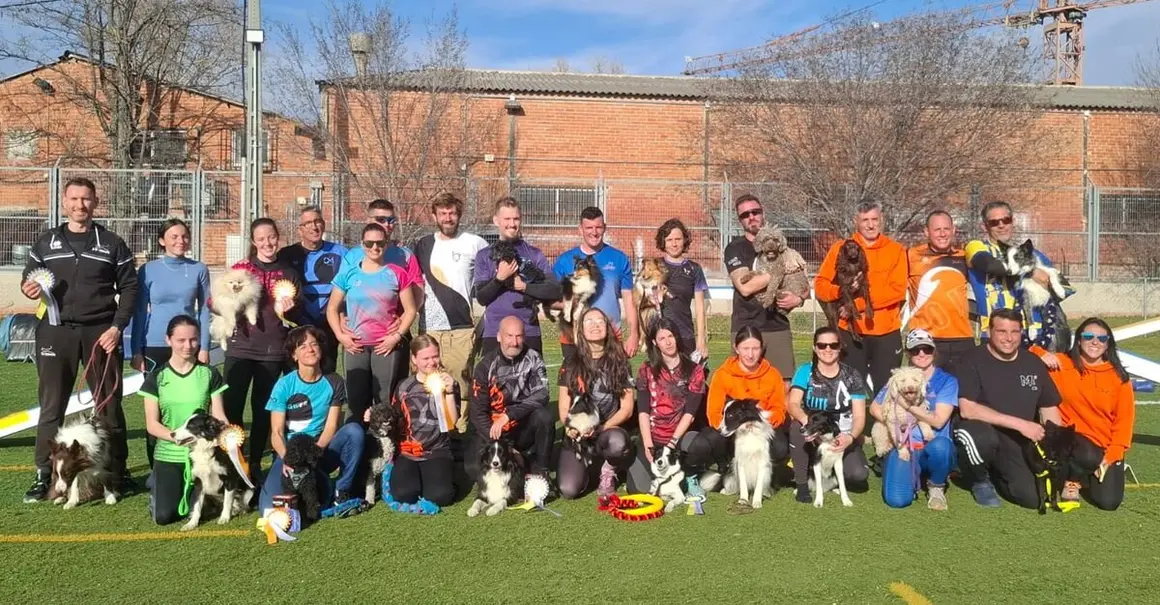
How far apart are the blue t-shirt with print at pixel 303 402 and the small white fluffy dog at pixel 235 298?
60 cm

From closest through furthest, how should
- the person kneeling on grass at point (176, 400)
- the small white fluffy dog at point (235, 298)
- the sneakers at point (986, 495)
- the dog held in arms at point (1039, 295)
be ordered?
1. the person kneeling on grass at point (176, 400)
2. the sneakers at point (986, 495)
3. the small white fluffy dog at point (235, 298)
4. the dog held in arms at point (1039, 295)

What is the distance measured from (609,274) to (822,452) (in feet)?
5.83

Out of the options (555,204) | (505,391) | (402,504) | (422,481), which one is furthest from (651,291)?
(555,204)

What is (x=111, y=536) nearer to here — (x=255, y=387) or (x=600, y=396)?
(x=255, y=387)

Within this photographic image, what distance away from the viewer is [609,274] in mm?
6223

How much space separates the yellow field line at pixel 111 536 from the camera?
474 centimetres

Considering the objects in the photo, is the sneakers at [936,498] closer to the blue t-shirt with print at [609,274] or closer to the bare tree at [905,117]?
the blue t-shirt with print at [609,274]

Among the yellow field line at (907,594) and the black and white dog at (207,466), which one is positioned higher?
the black and white dog at (207,466)

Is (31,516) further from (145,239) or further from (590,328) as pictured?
(145,239)

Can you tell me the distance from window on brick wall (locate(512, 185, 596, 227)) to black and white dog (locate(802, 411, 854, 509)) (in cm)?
1366

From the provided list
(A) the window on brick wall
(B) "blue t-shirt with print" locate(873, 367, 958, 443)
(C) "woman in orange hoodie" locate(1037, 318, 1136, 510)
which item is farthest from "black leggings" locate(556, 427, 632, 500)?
(A) the window on brick wall

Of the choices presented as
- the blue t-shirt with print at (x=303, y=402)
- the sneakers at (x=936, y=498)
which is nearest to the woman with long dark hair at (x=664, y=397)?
the sneakers at (x=936, y=498)

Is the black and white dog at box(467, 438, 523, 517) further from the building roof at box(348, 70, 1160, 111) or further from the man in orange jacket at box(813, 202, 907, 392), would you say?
the building roof at box(348, 70, 1160, 111)

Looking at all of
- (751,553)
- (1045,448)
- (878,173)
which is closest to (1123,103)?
(878,173)
